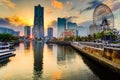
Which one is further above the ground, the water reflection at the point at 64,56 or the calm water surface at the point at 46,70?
the water reflection at the point at 64,56

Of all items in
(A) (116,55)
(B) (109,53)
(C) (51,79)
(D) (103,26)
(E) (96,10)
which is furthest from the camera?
(D) (103,26)

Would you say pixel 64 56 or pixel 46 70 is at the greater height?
pixel 64 56

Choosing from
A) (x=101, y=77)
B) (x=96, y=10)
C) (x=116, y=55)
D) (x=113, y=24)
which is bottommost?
(x=101, y=77)

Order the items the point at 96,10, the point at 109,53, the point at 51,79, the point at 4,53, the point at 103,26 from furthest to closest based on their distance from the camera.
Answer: the point at 103,26
the point at 96,10
the point at 4,53
the point at 109,53
the point at 51,79

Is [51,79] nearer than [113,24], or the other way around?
[51,79]

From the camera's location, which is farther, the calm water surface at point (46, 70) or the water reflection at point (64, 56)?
the water reflection at point (64, 56)

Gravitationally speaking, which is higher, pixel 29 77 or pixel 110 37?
pixel 110 37

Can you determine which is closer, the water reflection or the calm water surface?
the calm water surface

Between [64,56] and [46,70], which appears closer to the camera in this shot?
[46,70]

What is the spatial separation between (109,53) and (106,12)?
53.8m

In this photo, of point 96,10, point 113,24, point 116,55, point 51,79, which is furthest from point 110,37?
point 51,79

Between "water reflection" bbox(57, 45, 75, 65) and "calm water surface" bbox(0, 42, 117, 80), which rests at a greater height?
"water reflection" bbox(57, 45, 75, 65)

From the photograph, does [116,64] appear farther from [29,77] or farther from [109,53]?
[29,77]

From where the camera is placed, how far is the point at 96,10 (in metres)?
94.6
